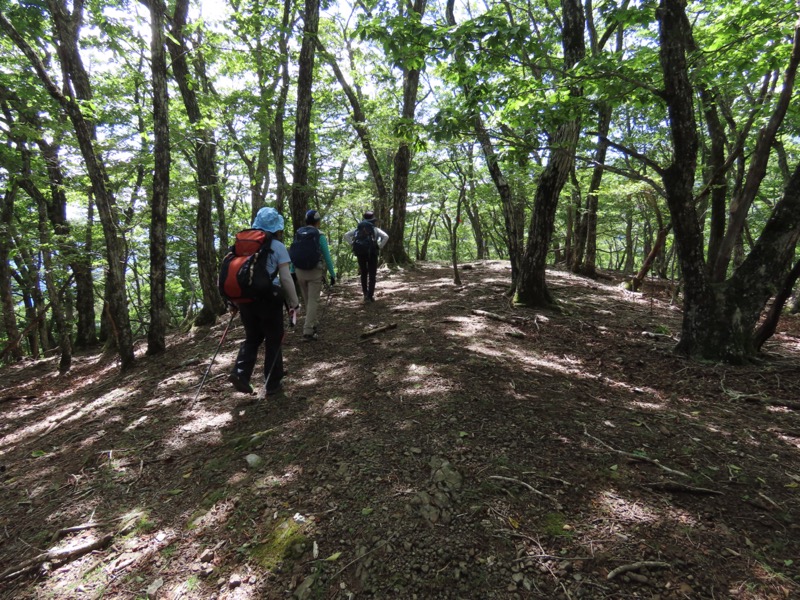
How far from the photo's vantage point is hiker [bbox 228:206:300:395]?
4547 mm

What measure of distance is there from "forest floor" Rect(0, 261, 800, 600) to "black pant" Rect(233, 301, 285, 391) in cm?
50

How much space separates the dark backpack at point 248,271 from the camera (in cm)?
426

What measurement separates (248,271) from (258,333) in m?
0.86

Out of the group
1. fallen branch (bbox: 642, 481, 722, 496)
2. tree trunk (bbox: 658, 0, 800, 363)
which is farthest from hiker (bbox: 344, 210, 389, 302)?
fallen branch (bbox: 642, 481, 722, 496)

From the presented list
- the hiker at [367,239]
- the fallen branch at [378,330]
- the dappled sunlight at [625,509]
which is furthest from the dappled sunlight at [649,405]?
the hiker at [367,239]

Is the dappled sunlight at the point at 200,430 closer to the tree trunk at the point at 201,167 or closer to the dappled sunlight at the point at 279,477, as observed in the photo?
the dappled sunlight at the point at 279,477

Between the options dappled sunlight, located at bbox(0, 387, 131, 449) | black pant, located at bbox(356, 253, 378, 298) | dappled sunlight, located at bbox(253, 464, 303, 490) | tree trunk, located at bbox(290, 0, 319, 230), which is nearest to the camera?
dappled sunlight, located at bbox(253, 464, 303, 490)

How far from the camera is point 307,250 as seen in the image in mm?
6602

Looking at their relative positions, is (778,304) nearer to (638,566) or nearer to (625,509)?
(625,509)

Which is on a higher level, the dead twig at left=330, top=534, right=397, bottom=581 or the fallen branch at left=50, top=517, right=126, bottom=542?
the dead twig at left=330, top=534, right=397, bottom=581

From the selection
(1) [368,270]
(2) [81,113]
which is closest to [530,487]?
(1) [368,270]

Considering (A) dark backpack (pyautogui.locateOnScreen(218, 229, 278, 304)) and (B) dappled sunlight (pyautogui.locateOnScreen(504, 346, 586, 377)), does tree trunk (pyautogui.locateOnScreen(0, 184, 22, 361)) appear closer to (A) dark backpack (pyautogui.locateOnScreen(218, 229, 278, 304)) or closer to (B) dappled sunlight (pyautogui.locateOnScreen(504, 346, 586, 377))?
(A) dark backpack (pyautogui.locateOnScreen(218, 229, 278, 304))

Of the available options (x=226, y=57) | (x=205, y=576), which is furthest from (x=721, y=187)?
(x=226, y=57)

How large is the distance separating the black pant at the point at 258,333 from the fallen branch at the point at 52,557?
2065 millimetres
